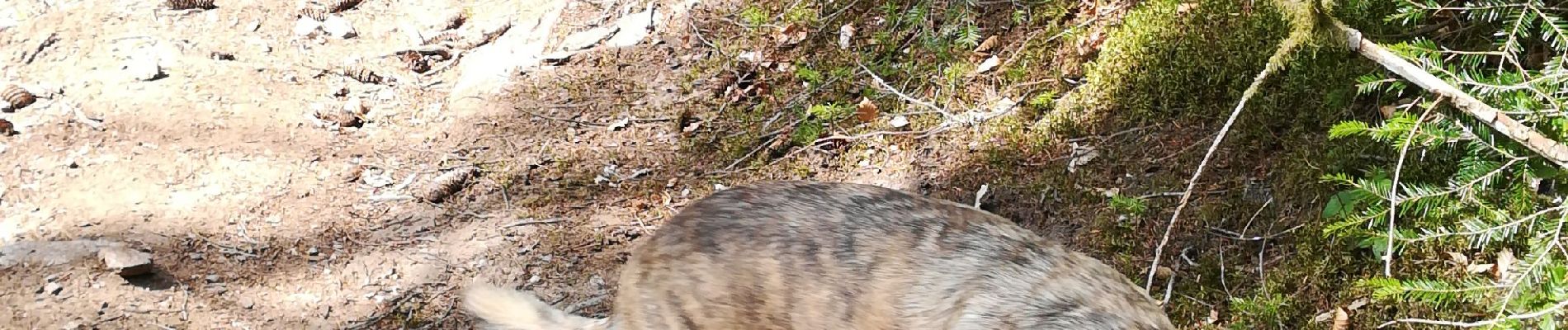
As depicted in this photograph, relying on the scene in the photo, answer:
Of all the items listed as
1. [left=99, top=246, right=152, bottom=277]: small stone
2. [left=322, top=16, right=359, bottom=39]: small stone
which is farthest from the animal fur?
[left=322, top=16, right=359, bottom=39]: small stone

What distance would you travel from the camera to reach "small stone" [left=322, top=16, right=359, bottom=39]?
6488mm

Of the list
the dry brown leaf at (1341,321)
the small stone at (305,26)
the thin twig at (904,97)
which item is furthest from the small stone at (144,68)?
the dry brown leaf at (1341,321)

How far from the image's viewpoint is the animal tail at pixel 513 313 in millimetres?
3316

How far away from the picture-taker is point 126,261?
169 inches

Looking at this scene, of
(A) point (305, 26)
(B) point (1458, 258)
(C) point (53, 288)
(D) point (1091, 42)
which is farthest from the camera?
(A) point (305, 26)

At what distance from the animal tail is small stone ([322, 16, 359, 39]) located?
3.56 meters

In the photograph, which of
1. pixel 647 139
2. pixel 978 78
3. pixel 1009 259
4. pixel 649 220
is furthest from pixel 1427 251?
pixel 647 139

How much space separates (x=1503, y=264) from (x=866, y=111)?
2.50 meters

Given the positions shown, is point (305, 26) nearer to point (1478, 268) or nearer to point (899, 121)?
point (899, 121)

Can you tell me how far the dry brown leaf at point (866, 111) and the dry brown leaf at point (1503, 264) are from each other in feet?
7.99

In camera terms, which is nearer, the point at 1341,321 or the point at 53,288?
the point at 1341,321

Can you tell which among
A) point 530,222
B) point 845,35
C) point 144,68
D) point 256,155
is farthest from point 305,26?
point 845,35

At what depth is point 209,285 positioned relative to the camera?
4.39m

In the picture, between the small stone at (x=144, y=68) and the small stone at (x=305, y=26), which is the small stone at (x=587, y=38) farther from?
the small stone at (x=144, y=68)
